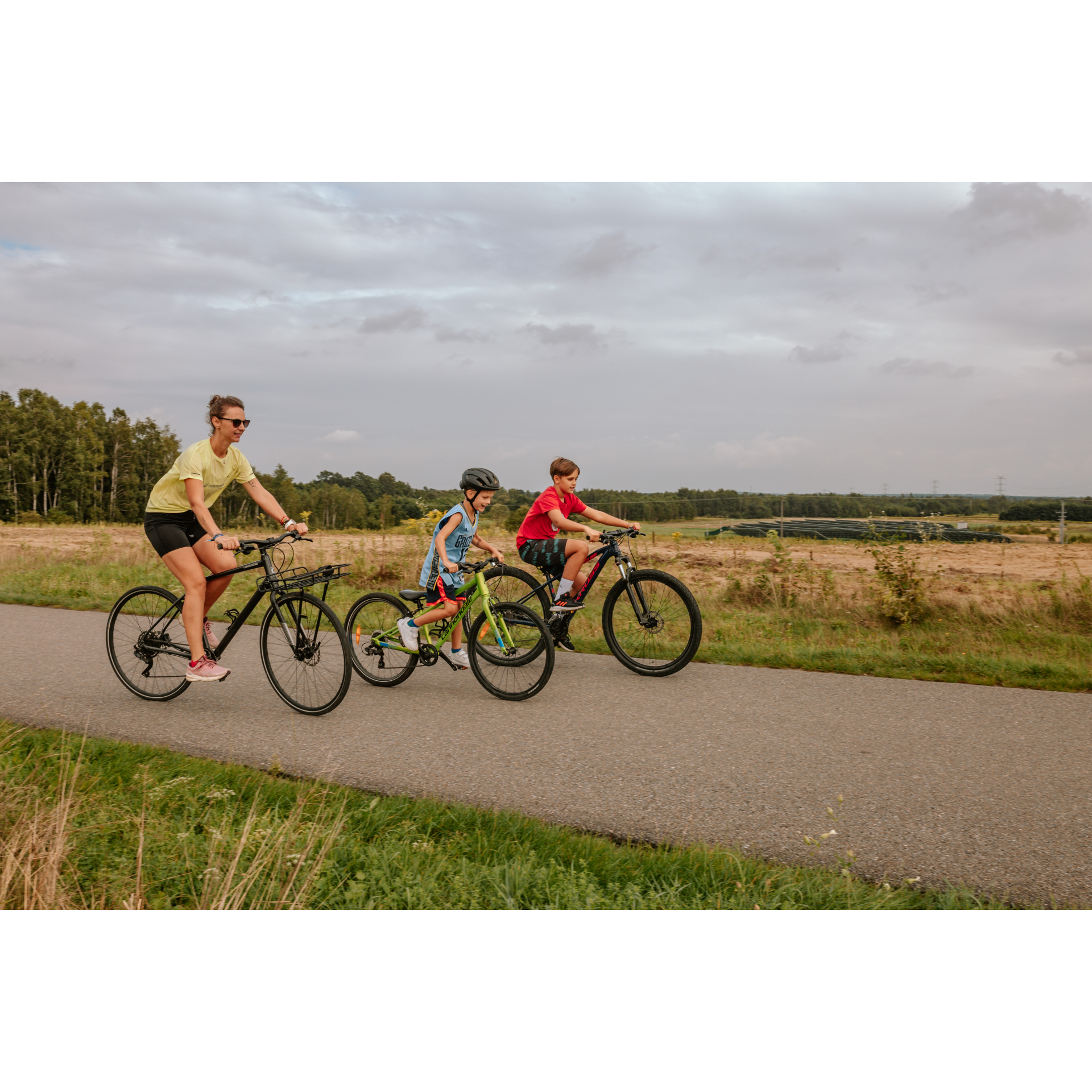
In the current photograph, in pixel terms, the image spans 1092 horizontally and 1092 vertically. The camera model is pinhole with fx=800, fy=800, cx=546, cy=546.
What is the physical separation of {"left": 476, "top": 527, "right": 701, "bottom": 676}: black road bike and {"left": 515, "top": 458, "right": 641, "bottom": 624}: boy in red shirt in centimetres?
16

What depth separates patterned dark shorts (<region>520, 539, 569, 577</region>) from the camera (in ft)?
24.9

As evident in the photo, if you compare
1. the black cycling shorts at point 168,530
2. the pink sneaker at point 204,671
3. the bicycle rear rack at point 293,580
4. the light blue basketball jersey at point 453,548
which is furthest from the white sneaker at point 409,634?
the black cycling shorts at point 168,530

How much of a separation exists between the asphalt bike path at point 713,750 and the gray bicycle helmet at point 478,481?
1672 millimetres

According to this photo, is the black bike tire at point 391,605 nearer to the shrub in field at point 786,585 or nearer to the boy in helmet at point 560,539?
Answer: the boy in helmet at point 560,539

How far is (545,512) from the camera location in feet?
25.3

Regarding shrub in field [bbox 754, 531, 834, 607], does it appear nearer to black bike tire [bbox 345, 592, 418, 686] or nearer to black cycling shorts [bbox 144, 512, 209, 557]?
black bike tire [bbox 345, 592, 418, 686]

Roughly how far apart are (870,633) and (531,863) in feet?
22.5

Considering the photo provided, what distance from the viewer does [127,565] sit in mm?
15539

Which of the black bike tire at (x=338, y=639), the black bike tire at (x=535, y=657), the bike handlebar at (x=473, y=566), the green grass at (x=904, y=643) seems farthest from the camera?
the green grass at (x=904, y=643)

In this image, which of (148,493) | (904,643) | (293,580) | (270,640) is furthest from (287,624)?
(148,493)

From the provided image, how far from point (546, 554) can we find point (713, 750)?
3.15m

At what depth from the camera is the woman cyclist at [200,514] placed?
5.73m

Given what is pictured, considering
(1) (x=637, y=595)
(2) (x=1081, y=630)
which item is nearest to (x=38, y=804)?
(1) (x=637, y=595)

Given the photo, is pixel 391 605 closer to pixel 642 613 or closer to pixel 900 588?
pixel 642 613
